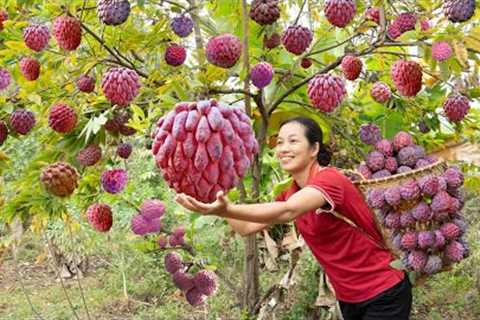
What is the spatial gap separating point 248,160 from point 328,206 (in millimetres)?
1063

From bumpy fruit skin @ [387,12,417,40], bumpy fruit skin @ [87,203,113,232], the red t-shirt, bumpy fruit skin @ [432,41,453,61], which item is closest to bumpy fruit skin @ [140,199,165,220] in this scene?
bumpy fruit skin @ [87,203,113,232]

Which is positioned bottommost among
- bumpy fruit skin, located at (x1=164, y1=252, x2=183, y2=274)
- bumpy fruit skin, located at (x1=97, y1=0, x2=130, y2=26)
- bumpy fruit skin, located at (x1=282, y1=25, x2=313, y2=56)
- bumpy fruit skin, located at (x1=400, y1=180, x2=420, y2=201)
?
bumpy fruit skin, located at (x1=164, y1=252, x2=183, y2=274)

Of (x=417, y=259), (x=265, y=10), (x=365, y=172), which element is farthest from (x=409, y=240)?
(x=265, y=10)

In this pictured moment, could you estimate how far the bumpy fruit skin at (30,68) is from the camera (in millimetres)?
1760

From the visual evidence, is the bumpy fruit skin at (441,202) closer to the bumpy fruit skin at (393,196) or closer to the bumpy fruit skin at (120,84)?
the bumpy fruit skin at (393,196)

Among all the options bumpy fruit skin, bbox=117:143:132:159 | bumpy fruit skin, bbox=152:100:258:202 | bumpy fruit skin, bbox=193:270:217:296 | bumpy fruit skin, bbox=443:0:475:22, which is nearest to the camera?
bumpy fruit skin, bbox=152:100:258:202

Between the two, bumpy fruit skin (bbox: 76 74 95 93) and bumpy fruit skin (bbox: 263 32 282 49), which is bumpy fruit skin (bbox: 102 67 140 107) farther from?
bumpy fruit skin (bbox: 263 32 282 49)

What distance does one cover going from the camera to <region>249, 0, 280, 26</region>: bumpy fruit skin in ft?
5.65

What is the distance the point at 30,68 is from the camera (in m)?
1.76

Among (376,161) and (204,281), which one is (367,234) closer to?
(376,161)

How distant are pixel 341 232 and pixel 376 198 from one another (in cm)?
20

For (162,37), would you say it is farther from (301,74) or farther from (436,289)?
(436,289)

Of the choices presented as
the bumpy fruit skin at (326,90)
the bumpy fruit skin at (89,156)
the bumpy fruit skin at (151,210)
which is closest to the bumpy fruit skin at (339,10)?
the bumpy fruit skin at (326,90)

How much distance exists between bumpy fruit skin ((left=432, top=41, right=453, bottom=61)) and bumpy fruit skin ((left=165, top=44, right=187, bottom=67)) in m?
0.64
